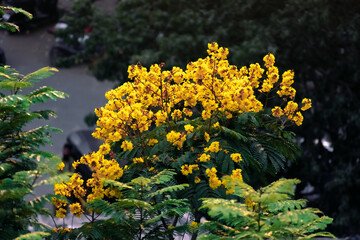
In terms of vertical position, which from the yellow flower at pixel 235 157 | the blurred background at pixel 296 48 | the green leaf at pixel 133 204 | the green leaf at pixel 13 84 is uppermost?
the blurred background at pixel 296 48

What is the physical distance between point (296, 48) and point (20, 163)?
872 cm

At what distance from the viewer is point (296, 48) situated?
1288cm

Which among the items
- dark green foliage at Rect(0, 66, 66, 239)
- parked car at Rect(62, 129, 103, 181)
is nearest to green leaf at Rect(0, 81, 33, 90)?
dark green foliage at Rect(0, 66, 66, 239)

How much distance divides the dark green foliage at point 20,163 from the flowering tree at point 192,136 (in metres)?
0.63

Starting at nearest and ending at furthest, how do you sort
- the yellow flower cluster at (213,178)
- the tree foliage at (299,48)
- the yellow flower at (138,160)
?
the yellow flower cluster at (213,178), the yellow flower at (138,160), the tree foliage at (299,48)

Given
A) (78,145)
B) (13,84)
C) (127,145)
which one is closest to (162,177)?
(127,145)

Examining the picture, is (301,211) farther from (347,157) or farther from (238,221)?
(347,157)

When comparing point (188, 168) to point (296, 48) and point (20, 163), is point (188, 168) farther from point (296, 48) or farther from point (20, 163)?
point (296, 48)

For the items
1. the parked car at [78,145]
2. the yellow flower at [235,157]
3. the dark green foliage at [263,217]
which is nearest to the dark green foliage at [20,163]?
the dark green foliage at [263,217]

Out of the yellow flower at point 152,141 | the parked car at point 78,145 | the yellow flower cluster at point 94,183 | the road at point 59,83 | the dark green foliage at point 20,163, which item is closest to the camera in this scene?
the dark green foliage at point 20,163

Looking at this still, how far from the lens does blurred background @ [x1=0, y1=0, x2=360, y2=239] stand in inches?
497

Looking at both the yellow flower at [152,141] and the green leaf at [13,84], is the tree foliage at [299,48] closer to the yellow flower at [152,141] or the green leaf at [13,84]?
the yellow flower at [152,141]

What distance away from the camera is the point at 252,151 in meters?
6.72

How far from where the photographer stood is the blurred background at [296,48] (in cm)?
1263
